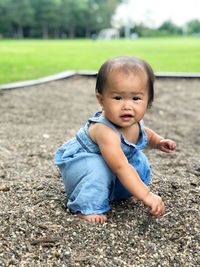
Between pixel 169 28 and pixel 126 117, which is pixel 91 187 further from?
pixel 169 28

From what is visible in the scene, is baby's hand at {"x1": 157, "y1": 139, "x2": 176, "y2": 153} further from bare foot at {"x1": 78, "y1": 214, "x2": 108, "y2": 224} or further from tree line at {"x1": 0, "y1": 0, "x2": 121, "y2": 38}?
tree line at {"x1": 0, "y1": 0, "x2": 121, "y2": 38}

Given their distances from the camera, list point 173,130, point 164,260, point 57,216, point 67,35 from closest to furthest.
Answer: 1. point 164,260
2. point 57,216
3. point 173,130
4. point 67,35

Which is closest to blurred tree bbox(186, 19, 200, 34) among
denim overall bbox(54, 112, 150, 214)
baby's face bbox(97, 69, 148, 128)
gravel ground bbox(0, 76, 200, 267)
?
gravel ground bbox(0, 76, 200, 267)

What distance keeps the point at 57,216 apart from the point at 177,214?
62cm

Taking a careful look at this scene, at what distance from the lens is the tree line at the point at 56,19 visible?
6925cm

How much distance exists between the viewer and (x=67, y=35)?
244 feet

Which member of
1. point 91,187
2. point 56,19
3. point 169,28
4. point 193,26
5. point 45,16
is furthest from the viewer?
point 193,26

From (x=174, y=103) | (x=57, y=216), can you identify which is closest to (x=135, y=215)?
(x=57, y=216)

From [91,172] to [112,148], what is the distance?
18 cm

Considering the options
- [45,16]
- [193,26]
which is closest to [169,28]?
[193,26]

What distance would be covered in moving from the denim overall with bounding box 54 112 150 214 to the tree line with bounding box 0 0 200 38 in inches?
2655

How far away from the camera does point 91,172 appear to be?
2.57 m

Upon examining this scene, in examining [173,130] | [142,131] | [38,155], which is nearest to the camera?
[142,131]

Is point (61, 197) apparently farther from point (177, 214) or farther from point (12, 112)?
point (12, 112)
